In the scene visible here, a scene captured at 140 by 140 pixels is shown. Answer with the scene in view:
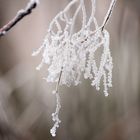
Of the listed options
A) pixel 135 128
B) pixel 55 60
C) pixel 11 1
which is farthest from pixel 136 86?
pixel 55 60

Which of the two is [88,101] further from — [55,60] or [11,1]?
[55,60]

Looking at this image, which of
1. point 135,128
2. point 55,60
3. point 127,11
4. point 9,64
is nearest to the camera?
point 55,60

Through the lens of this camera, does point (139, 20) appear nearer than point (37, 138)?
Yes

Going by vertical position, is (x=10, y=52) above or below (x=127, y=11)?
below

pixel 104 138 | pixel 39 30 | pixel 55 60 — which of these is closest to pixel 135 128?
pixel 104 138

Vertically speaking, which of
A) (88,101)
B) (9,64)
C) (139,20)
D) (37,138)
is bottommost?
(37,138)

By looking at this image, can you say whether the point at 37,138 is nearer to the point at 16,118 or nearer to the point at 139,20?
the point at 16,118

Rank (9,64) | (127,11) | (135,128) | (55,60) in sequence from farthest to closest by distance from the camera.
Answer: (9,64)
(135,128)
(127,11)
(55,60)
